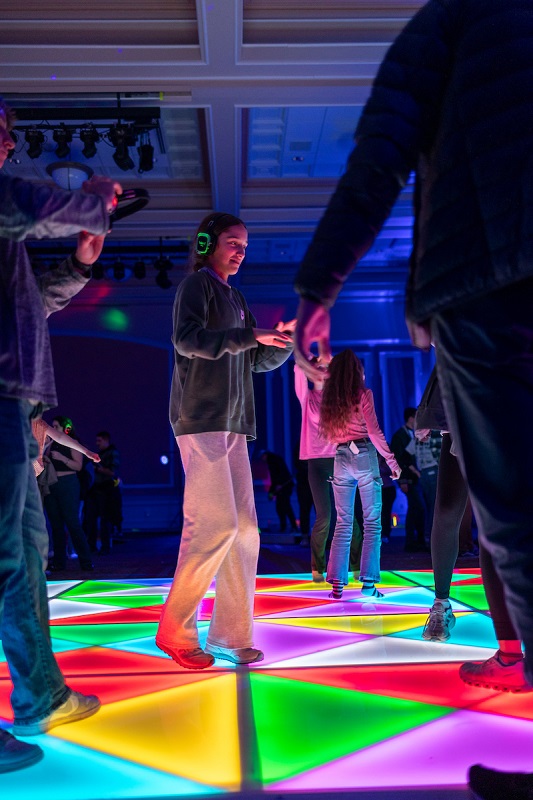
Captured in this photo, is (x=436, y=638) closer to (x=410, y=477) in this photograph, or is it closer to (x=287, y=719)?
(x=287, y=719)

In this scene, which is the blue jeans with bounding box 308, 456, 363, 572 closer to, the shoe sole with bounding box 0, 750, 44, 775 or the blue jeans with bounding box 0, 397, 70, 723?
the blue jeans with bounding box 0, 397, 70, 723

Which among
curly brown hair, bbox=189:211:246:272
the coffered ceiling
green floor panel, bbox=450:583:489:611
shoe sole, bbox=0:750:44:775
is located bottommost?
green floor panel, bbox=450:583:489:611

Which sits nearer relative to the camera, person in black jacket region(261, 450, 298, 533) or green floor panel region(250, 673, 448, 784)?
green floor panel region(250, 673, 448, 784)

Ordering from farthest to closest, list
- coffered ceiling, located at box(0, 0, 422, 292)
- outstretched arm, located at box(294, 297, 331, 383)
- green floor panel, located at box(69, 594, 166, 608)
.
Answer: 1. coffered ceiling, located at box(0, 0, 422, 292)
2. green floor panel, located at box(69, 594, 166, 608)
3. outstretched arm, located at box(294, 297, 331, 383)

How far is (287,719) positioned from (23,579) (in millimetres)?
799

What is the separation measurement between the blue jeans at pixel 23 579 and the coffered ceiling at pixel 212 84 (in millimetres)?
5115

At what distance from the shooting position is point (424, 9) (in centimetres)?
137

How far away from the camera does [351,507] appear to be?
14.3ft

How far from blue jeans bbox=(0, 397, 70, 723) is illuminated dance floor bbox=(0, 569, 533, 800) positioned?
4.7 inches

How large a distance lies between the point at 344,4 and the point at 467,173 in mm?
5602

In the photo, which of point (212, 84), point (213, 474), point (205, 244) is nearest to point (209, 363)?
point (213, 474)

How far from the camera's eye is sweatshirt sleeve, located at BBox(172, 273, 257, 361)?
2.40 metres

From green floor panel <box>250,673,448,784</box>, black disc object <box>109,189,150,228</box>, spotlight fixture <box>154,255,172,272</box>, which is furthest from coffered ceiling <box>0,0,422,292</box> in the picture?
green floor panel <box>250,673,448,784</box>

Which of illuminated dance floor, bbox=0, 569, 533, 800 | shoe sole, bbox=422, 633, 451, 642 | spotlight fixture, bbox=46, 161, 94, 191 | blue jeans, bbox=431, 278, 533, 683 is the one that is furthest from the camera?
spotlight fixture, bbox=46, 161, 94, 191
